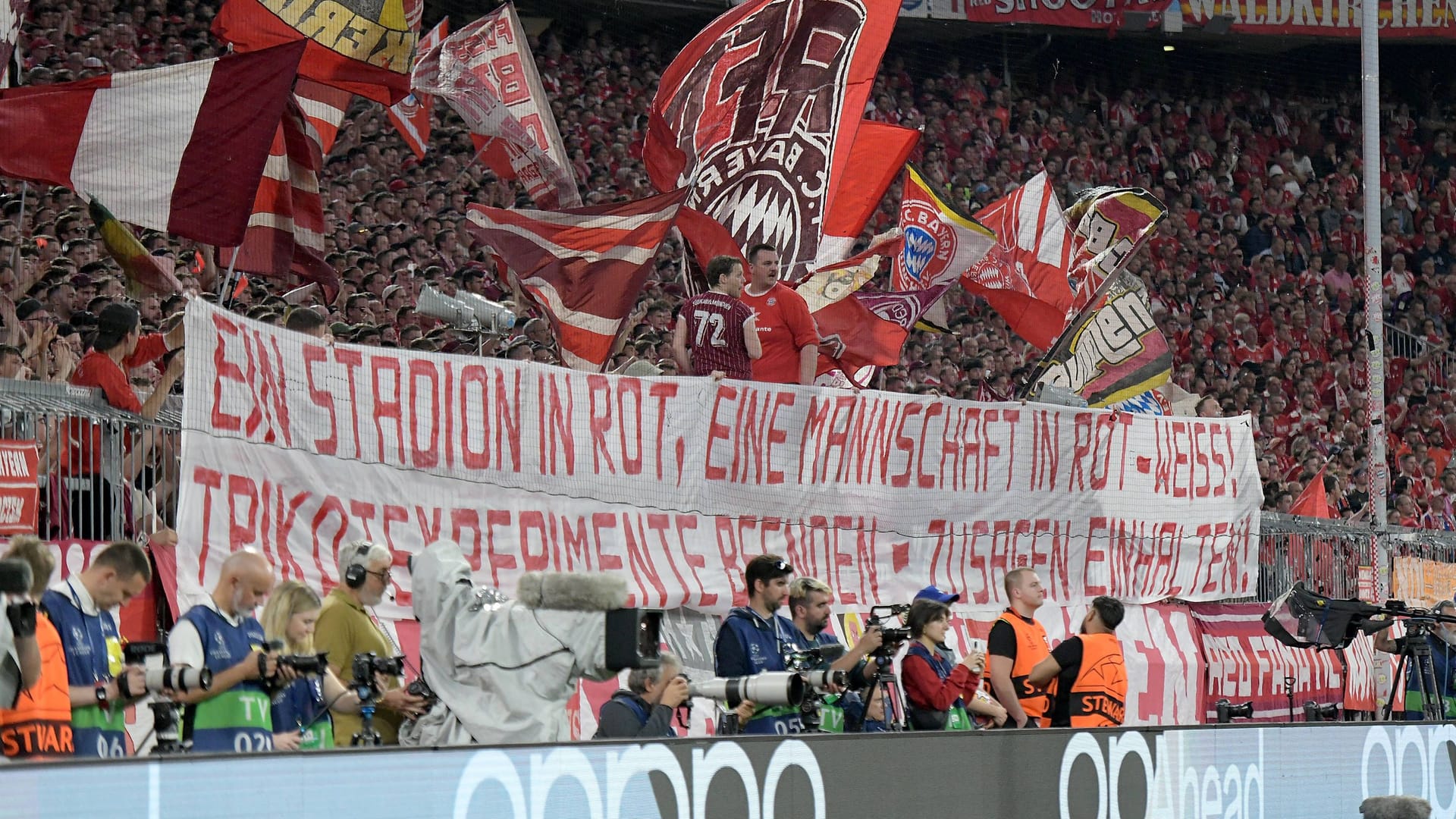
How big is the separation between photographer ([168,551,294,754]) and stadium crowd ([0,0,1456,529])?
2345 mm

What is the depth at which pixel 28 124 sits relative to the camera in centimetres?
916

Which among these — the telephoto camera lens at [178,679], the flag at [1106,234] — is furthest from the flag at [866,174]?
the telephoto camera lens at [178,679]

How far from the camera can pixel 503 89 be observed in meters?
12.5

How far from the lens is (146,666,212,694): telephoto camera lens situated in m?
5.76

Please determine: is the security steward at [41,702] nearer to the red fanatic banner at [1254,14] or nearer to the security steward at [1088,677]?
the security steward at [1088,677]

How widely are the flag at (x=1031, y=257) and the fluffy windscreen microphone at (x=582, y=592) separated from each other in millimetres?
8897

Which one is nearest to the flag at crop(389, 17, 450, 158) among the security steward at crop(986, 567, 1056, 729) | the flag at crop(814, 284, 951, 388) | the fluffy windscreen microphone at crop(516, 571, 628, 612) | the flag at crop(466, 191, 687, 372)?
the flag at crop(814, 284, 951, 388)

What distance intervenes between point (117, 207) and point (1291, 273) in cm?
1833

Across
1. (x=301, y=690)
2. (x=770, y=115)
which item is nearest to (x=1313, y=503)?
(x=770, y=115)

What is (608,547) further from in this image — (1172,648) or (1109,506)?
(1172,648)

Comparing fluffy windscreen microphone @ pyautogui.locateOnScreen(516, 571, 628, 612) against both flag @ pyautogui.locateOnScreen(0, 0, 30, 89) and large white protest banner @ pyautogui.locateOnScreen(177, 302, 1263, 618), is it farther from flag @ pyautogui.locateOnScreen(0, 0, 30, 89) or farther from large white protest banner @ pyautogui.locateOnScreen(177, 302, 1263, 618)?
flag @ pyautogui.locateOnScreen(0, 0, 30, 89)

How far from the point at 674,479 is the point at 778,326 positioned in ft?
4.17

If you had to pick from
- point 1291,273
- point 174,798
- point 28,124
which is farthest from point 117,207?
point 1291,273

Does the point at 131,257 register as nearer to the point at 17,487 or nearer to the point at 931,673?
the point at 17,487
